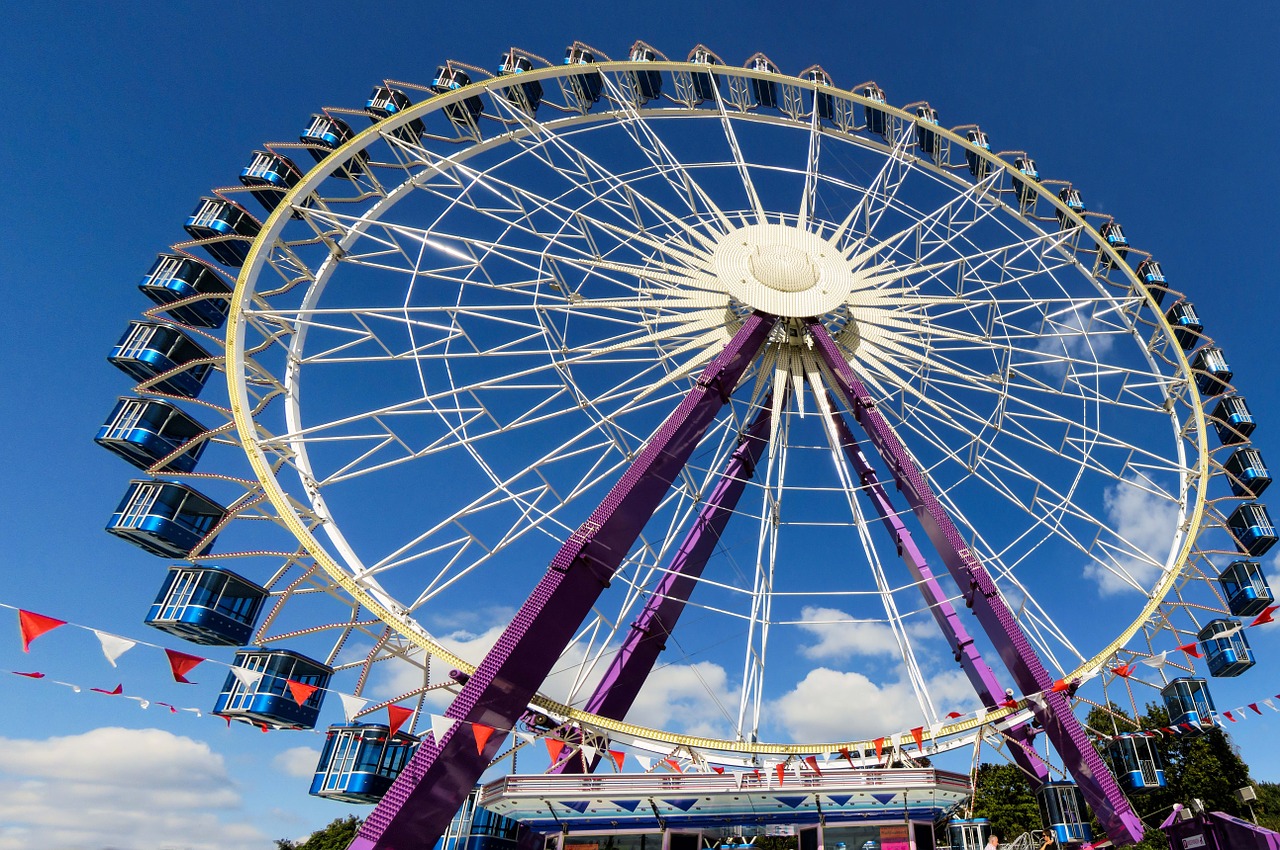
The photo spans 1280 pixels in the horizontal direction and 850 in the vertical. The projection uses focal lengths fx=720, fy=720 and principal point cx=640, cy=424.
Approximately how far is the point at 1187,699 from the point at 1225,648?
7.56 feet

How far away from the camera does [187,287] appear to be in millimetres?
19734

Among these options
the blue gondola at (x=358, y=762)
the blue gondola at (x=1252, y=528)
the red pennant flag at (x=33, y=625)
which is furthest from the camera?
the blue gondola at (x=1252, y=528)

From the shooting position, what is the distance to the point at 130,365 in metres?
18.4

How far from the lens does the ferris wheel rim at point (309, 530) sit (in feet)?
51.4

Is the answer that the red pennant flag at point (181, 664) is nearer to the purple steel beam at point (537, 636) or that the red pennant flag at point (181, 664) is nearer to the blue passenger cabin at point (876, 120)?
the purple steel beam at point (537, 636)

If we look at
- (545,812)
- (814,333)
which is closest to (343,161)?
(814,333)

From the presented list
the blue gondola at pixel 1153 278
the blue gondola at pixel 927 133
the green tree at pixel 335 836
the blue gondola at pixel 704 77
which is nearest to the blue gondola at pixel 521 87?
the blue gondola at pixel 704 77

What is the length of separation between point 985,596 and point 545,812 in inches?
414

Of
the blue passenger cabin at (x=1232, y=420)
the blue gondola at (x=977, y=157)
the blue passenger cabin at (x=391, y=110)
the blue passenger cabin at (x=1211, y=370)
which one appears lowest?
the blue passenger cabin at (x=1232, y=420)

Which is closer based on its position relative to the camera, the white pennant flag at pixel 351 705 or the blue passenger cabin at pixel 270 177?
the white pennant flag at pixel 351 705

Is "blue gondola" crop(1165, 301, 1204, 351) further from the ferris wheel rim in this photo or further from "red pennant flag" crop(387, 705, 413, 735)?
"red pennant flag" crop(387, 705, 413, 735)

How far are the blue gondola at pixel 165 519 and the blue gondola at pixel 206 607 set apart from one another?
0.90 metres

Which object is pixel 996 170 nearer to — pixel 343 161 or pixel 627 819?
pixel 343 161

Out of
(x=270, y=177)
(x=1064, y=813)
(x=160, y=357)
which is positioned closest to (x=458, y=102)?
(x=270, y=177)
